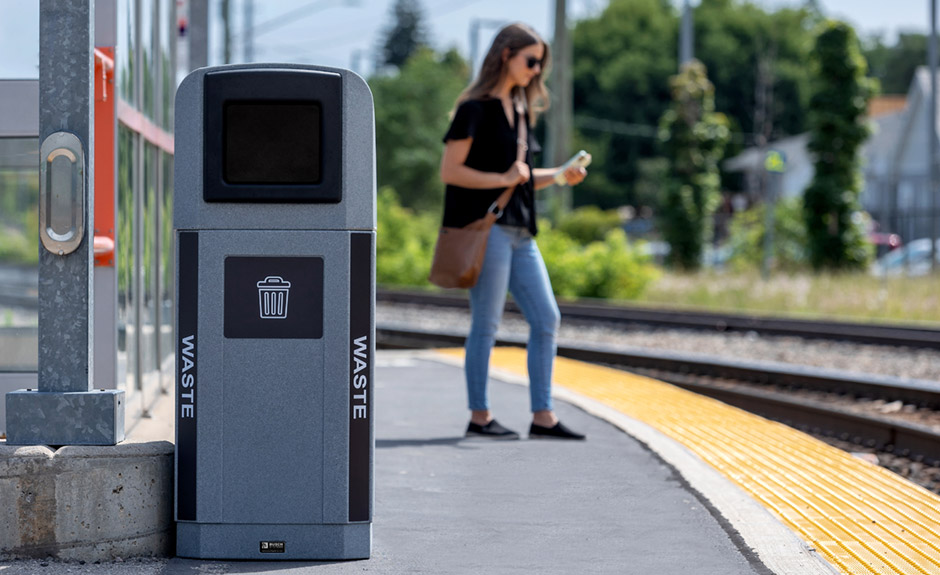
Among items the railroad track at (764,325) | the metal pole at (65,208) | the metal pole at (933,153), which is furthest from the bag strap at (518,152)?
the metal pole at (933,153)

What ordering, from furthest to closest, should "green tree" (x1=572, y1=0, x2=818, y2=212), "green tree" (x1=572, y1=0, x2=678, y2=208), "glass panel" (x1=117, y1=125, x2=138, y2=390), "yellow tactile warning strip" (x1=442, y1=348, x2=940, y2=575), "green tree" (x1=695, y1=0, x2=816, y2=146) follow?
"green tree" (x1=695, y1=0, x2=816, y2=146) → "green tree" (x1=572, y1=0, x2=818, y2=212) → "green tree" (x1=572, y1=0, x2=678, y2=208) → "glass panel" (x1=117, y1=125, x2=138, y2=390) → "yellow tactile warning strip" (x1=442, y1=348, x2=940, y2=575)

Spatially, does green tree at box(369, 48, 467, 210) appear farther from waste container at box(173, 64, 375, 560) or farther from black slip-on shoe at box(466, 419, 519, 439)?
waste container at box(173, 64, 375, 560)

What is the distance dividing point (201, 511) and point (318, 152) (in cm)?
112

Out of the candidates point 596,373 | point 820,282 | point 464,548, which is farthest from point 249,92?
point 820,282

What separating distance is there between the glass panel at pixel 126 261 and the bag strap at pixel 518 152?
1663 mm

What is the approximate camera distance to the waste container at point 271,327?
387 centimetres

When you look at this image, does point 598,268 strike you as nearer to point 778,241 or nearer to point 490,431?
point 778,241

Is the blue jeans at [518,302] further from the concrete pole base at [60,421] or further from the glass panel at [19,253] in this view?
the concrete pole base at [60,421]

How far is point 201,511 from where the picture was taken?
12.7ft

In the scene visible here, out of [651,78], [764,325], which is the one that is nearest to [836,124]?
[764,325]

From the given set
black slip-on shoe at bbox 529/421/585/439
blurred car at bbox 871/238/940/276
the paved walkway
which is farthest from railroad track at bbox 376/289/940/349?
blurred car at bbox 871/238/940/276

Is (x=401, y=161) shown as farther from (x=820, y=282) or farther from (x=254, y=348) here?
(x=254, y=348)

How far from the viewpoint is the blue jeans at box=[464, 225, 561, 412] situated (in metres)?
6.14

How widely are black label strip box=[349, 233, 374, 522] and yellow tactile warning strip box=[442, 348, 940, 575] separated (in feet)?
4.81
